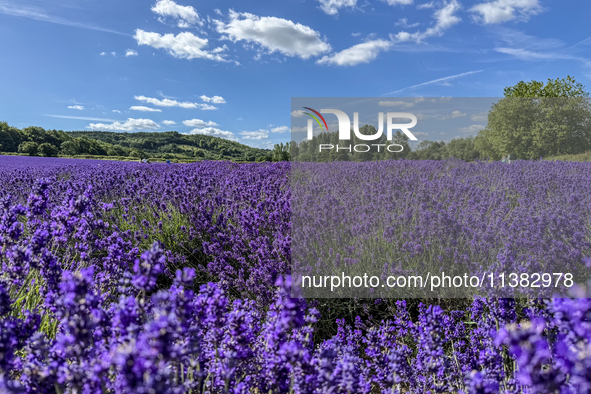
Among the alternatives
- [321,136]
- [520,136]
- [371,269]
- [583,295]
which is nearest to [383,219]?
[371,269]

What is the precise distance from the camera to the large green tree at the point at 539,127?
12.3 meters

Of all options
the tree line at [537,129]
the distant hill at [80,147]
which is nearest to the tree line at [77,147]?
the distant hill at [80,147]

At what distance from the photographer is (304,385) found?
3.55ft

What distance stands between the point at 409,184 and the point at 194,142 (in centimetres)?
7100

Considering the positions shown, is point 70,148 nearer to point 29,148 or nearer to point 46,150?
point 46,150

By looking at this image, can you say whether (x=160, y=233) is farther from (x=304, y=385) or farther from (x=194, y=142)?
(x=194, y=142)

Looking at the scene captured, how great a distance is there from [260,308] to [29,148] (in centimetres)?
5260

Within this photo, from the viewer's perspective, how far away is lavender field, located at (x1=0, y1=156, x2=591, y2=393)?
0.88 metres

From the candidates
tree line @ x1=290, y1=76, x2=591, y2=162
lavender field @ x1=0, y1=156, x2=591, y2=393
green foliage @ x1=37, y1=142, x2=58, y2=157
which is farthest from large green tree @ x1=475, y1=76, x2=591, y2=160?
green foliage @ x1=37, y1=142, x2=58, y2=157

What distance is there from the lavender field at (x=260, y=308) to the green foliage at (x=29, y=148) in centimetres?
4731

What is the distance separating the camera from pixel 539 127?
43.1ft

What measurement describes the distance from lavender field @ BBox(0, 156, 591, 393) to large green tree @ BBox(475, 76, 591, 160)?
905 centimetres

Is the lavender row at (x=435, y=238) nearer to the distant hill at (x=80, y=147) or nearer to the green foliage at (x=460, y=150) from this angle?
the green foliage at (x=460, y=150)

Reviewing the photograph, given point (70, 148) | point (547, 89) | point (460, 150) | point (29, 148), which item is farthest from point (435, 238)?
point (29, 148)
